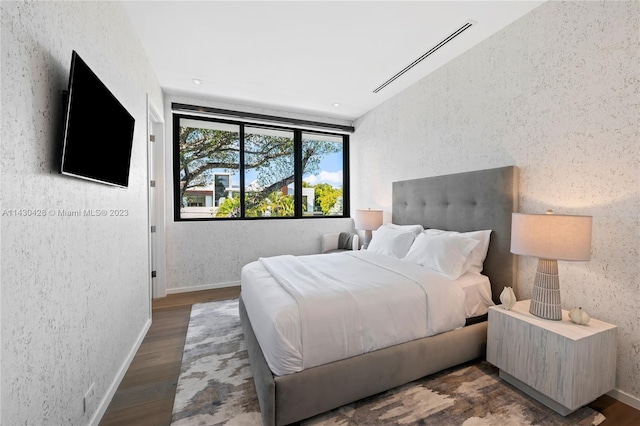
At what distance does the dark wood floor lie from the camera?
1587mm

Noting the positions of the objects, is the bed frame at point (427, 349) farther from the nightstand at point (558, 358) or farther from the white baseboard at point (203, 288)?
the white baseboard at point (203, 288)

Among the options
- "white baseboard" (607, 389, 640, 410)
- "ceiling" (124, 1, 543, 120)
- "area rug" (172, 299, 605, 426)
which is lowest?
"area rug" (172, 299, 605, 426)

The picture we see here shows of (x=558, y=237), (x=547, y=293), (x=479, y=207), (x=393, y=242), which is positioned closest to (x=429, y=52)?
(x=479, y=207)

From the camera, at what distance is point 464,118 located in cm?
274

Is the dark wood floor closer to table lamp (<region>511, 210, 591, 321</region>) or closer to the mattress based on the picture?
table lamp (<region>511, 210, 591, 321</region>)

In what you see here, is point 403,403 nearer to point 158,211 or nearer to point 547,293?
point 547,293

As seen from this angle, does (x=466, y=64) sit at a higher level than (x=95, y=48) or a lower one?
higher

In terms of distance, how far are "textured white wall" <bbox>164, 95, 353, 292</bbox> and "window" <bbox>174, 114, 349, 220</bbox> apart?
15 centimetres

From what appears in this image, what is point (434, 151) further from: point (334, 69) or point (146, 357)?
point (146, 357)

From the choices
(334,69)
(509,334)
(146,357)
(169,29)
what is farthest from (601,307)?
(169,29)

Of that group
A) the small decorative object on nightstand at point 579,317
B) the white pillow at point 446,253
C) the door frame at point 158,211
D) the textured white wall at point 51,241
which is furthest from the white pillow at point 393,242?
the door frame at point 158,211

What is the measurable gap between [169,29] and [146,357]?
9.27 feet

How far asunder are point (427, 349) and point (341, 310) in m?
0.73

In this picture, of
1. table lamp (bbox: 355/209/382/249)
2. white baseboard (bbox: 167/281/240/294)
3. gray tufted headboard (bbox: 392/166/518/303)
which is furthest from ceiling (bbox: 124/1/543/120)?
white baseboard (bbox: 167/281/240/294)
